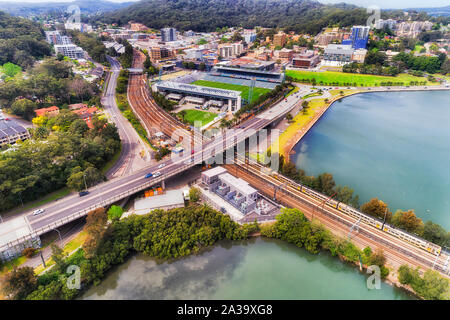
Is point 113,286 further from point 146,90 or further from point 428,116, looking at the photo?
point 428,116

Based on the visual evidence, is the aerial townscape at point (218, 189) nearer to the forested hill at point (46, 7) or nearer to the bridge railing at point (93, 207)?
the bridge railing at point (93, 207)

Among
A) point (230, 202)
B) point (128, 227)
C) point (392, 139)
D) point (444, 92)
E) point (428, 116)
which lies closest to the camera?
point (128, 227)

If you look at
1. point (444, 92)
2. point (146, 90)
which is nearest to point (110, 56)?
point (146, 90)

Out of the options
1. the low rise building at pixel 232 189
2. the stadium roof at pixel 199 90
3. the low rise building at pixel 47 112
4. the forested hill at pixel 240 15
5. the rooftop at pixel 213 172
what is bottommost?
the low rise building at pixel 232 189

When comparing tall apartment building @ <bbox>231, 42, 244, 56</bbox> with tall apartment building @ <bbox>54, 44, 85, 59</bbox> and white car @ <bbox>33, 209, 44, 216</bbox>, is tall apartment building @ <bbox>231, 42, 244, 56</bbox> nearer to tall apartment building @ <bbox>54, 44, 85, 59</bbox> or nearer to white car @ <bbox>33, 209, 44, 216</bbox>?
tall apartment building @ <bbox>54, 44, 85, 59</bbox>

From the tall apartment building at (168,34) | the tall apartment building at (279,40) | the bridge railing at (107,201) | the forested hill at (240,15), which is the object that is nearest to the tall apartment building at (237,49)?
the tall apartment building at (279,40)

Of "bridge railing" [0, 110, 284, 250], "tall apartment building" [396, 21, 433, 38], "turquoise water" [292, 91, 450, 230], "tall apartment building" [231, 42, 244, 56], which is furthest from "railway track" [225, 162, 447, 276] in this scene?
"tall apartment building" [396, 21, 433, 38]
